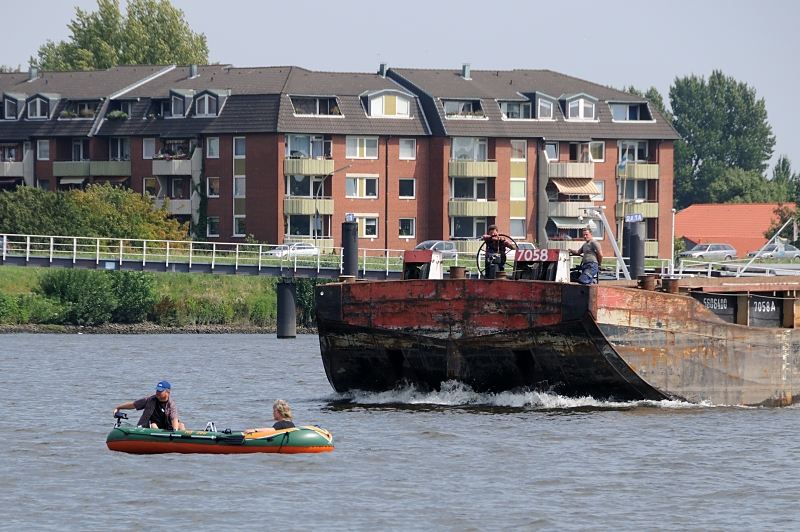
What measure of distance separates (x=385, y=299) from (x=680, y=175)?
13813 cm

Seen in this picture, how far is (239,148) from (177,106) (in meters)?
4.90

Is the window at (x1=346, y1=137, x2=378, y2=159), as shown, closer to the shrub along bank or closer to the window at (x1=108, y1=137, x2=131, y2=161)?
the window at (x1=108, y1=137, x2=131, y2=161)

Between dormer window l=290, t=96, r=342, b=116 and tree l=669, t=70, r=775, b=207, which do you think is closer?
dormer window l=290, t=96, r=342, b=116

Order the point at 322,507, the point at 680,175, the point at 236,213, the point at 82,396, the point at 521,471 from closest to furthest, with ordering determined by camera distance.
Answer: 1. the point at 322,507
2. the point at 521,471
3. the point at 82,396
4. the point at 236,213
5. the point at 680,175

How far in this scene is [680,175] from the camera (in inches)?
6796

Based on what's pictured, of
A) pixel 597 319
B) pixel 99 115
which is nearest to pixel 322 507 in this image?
pixel 597 319

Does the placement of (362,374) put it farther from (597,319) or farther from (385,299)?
(597,319)

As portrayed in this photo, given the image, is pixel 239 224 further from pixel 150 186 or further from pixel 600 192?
pixel 600 192

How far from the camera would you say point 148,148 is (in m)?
105

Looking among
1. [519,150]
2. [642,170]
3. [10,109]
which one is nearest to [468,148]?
[519,150]

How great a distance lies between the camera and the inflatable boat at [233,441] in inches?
1240

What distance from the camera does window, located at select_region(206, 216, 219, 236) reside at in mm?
102500

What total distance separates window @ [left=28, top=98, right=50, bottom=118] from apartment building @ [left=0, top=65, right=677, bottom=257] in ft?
0.44

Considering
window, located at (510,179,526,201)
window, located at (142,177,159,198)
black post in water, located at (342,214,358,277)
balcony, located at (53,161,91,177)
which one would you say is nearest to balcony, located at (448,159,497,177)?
window, located at (510,179,526,201)
